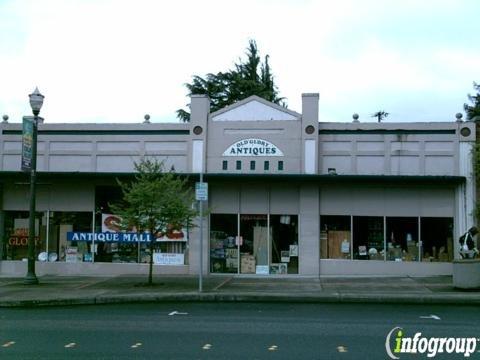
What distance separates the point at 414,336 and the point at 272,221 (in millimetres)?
11818

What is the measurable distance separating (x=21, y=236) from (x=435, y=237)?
1478 centimetres

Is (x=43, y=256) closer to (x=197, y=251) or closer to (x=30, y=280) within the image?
(x=30, y=280)

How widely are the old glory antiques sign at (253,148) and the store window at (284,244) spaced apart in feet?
7.35

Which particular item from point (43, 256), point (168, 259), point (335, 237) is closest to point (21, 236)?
point (43, 256)

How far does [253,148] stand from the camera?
71.4 feet

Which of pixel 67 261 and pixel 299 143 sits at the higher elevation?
pixel 299 143

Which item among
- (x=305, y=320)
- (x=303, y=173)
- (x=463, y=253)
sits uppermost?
(x=303, y=173)

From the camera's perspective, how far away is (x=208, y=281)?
764 inches

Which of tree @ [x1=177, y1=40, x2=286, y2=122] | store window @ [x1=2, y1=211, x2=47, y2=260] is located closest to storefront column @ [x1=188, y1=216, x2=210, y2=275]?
store window @ [x1=2, y1=211, x2=47, y2=260]

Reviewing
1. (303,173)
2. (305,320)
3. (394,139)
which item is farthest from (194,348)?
(394,139)

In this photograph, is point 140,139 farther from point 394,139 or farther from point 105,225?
point 394,139

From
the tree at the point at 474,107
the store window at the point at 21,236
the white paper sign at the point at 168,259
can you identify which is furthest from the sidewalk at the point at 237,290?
the tree at the point at 474,107

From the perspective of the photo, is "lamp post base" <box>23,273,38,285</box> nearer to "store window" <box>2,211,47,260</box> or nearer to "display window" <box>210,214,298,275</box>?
"store window" <box>2,211,47,260</box>

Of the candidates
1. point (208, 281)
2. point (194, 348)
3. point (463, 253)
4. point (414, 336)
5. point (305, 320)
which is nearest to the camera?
point (194, 348)
